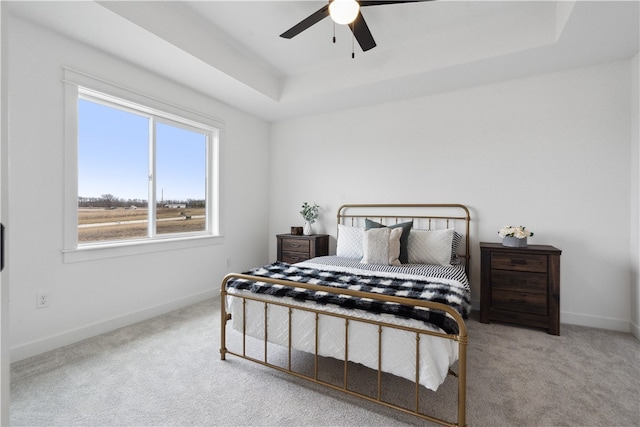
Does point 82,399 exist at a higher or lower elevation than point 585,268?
lower

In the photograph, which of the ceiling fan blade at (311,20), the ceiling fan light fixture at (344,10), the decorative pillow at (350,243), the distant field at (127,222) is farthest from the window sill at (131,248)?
the ceiling fan light fixture at (344,10)

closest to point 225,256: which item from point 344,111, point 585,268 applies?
point 344,111

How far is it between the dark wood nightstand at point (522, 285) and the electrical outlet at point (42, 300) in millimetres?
3775

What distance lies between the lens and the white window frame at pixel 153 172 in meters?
2.43

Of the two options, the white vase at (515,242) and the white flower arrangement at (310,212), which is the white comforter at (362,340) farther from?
the white flower arrangement at (310,212)

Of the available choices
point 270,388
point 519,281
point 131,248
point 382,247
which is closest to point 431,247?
point 382,247

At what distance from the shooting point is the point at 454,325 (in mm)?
1540

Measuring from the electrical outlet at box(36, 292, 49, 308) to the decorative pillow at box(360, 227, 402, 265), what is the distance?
2646mm

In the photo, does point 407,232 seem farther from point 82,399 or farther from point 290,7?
point 82,399

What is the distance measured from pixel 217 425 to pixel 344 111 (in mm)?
3704

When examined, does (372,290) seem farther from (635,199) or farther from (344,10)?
(635,199)

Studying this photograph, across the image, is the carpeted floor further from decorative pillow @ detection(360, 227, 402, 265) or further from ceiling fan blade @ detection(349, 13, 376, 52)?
ceiling fan blade @ detection(349, 13, 376, 52)

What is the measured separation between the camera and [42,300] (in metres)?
2.29

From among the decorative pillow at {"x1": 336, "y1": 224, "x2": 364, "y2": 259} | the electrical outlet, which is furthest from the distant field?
the decorative pillow at {"x1": 336, "y1": 224, "x2": 364, "y2": 259}
